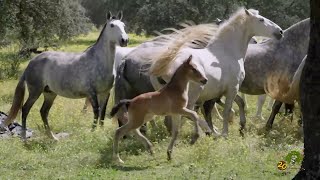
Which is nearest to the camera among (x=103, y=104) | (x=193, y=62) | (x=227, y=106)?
(x=193, y=62)

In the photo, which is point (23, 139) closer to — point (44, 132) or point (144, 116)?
point (44, 132)

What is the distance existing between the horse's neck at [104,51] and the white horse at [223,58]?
55.2 inches

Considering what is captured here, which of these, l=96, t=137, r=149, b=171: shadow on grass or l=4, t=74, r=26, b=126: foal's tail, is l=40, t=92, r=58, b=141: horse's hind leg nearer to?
l=4, t=74, r=26, b=126: foal's tail

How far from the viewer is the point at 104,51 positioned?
11258mm

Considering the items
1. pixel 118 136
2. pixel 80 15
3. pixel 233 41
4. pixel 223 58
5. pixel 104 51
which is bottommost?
pixel 80 15

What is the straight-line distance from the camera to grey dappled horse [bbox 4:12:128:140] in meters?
11.0

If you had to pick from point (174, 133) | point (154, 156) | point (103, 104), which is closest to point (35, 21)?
point (103, 104)

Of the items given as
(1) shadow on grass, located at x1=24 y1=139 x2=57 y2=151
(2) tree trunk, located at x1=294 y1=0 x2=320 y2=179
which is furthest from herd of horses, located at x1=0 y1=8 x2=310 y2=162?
(2) tree trunk, located at x1=294 y1=0 x2=320 y2=179

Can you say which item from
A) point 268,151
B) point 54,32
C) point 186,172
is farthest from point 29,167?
point 54,32

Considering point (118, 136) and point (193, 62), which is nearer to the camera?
point (118, 136)

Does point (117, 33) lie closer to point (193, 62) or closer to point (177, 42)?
point (177, 42)

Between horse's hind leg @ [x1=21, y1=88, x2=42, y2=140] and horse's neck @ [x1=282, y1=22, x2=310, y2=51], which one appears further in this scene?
horse's neck @ [x1=282, y1=22, x2=310, y2=51]

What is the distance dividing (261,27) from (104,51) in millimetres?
2873

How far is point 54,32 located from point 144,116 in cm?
1719
